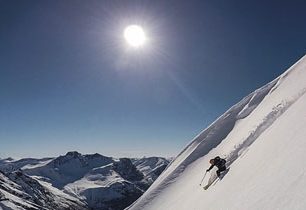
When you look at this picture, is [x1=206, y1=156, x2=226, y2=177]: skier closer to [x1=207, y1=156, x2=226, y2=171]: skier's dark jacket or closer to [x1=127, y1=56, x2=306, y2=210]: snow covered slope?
[x1=207, y1=156, x2=226, y2=171]: skier's dark jacket

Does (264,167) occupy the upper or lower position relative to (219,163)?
lower

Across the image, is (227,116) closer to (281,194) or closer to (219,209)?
(219,209)

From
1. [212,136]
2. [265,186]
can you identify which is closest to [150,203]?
[212,136]

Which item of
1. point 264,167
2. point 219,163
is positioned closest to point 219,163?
point 219,163

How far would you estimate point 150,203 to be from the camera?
119 feet

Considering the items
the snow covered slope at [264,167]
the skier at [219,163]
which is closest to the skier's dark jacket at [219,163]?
the skier at [219,163]

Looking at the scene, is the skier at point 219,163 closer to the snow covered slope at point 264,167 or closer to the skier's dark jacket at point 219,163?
the skier's dark jacket at point 219,163

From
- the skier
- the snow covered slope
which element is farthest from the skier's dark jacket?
the snow covered slope

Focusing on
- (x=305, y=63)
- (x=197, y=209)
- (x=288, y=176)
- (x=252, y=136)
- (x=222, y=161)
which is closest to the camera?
(x=288, y=176)

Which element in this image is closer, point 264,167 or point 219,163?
point 264,167

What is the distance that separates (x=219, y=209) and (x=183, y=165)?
23.5 metres

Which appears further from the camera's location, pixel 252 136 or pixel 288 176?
pixel 252 136

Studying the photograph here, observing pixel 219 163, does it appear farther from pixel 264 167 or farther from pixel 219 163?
pixel 264 167

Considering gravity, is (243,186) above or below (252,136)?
below
